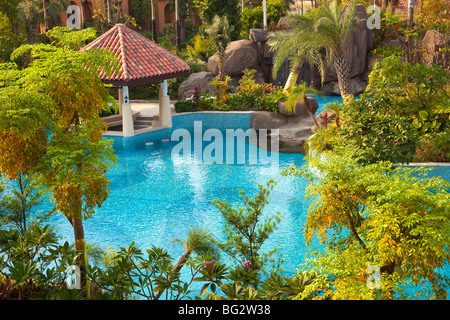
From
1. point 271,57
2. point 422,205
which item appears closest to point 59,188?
point 422,205

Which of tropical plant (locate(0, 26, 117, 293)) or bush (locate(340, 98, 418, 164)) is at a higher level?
tropical plant (locate(0, 26, 117, 293))

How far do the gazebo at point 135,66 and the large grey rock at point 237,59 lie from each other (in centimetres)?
625

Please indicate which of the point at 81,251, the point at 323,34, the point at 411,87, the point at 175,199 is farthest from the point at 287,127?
the point at 81,251

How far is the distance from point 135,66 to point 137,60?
511mm

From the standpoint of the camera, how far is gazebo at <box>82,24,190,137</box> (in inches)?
760

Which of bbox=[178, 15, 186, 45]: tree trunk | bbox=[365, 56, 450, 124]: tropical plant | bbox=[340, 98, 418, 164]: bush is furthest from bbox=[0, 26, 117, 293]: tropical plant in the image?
bbox=[178, 15, 186, 45]: tree trunk

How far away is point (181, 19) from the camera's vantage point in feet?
135

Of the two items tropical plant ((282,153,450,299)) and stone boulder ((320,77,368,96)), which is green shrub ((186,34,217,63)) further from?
tropical plant ((282,153,450,299))

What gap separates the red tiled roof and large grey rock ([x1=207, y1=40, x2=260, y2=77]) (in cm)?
625

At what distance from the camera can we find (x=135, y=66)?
1956 cm

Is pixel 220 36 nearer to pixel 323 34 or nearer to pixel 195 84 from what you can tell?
pixel 195 84

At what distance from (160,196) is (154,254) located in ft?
24.6
